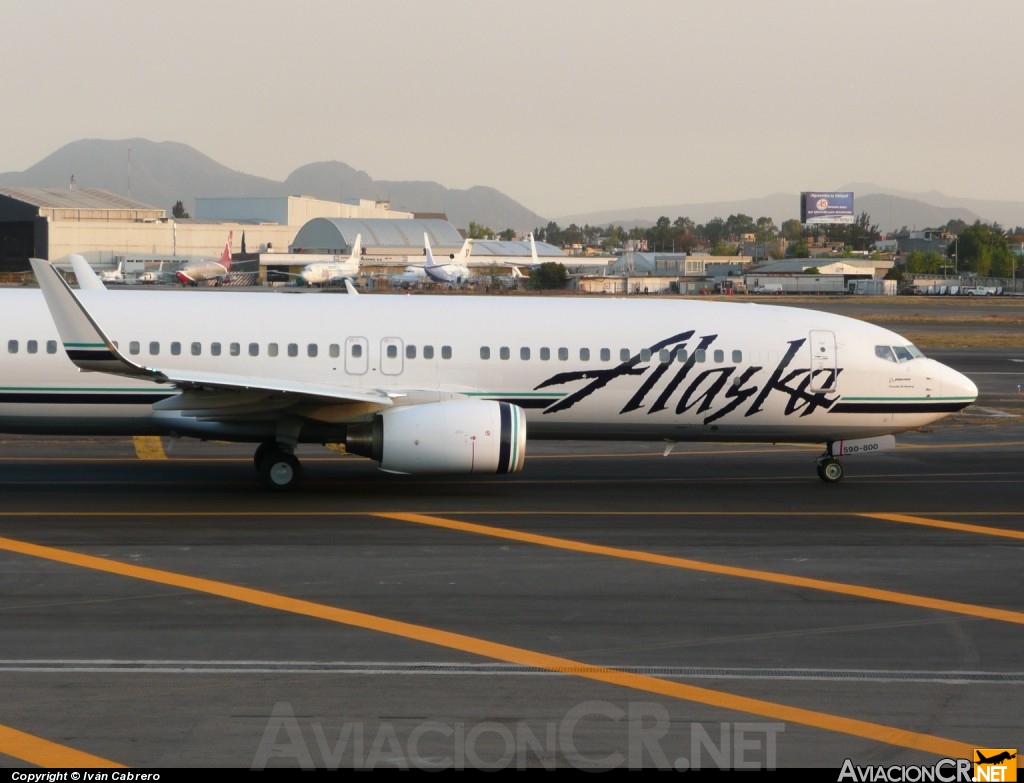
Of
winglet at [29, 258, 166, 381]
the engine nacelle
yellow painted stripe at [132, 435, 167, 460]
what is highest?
winglet at [29, 258, 166, 381]

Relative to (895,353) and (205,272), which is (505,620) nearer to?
(895,353)

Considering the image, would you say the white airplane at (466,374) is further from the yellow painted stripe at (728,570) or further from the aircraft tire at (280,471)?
the yellow painted stripe at (728,570)

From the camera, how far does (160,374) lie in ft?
65.5

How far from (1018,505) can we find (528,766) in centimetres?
1511

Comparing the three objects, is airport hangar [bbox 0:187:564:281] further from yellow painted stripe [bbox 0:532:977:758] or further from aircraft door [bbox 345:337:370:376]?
yellow painted stripe [bbox 0:532:977:758]

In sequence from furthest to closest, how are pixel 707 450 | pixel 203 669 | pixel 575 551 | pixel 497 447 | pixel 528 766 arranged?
pixel 707 450 < pixel 497 447 < pixel 575 551 < pixel 203 669 < pixel 528 766

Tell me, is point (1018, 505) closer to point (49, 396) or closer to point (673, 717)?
point (673, 717)

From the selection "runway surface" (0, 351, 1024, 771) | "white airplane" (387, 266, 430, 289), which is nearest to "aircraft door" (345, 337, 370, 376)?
"runway surface" (0, 351, 1024, 771)

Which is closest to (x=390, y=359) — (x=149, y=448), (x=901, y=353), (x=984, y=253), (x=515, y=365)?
(x=515, y=365)

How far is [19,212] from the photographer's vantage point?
120 meters

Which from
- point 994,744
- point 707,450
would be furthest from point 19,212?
point 994,744

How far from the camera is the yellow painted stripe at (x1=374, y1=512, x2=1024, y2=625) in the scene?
49.3ft

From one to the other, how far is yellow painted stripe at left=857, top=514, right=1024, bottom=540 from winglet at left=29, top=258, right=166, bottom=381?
12415 mm

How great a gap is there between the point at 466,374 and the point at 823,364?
691cm
